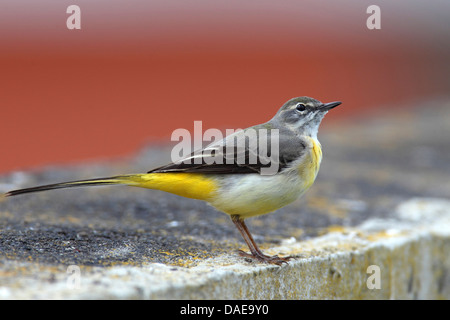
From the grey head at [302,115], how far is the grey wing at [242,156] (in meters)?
0.28

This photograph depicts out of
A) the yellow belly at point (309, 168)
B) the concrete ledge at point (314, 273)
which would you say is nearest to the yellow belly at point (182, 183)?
the concrete ledge at point (314, 273)

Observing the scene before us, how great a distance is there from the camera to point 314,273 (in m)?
3.32

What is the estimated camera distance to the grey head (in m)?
4.07

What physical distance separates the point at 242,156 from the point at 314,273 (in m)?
0.84

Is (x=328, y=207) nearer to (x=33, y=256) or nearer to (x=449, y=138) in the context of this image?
(x=33, y=256)

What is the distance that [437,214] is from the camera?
463 cm

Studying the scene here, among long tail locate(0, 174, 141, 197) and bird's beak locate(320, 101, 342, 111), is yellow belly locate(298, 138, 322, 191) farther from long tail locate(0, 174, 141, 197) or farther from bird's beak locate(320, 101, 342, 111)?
long tail locate(0, 174, 141, 197)

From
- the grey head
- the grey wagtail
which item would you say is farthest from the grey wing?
the grey head

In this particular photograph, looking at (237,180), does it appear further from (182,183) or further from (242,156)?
(182,183)

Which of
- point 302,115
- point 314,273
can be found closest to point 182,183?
point 314,273

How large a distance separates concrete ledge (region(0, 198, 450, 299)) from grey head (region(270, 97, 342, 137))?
78cm

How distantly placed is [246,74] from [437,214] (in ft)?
23.9

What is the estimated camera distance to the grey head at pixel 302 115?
407cm

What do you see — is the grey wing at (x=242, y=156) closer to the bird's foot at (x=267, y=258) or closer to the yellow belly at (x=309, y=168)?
the yellow belly at (x=309, y=168)
